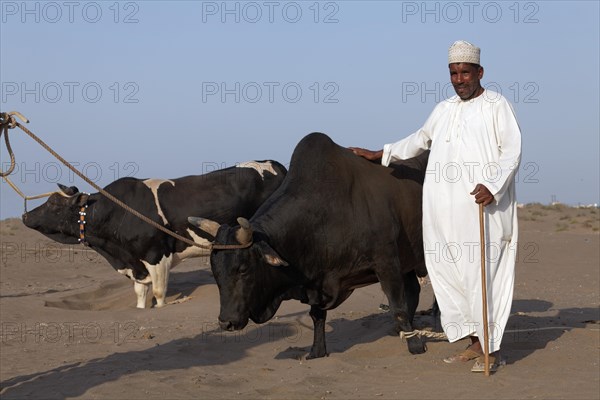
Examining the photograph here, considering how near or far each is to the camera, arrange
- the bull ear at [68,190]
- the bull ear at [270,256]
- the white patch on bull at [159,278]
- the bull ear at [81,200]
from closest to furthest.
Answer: the bull ear at [270,256] < the white patch on bull at [159,278] < the bull ear at [81,200] < the bull ear at [68,190]

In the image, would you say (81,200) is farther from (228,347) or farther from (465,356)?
(465,356)

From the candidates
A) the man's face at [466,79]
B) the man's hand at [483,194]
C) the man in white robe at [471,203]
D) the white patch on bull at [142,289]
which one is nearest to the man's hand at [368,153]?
the man in white robe at [471,203]

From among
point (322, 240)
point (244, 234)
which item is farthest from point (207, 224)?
point (322, 240)

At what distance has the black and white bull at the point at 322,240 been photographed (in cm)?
826

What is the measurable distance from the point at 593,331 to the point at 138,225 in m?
7.33

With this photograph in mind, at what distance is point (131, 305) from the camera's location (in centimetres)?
1526

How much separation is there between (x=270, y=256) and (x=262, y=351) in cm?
214

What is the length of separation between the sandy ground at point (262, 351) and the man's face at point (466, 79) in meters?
2.49

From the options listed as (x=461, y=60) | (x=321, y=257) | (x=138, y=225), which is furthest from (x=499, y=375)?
(x=138, y=225)

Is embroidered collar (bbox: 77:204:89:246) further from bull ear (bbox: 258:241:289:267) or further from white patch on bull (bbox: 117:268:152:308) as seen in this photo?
bull ear (bbox: 258:241:289:267)

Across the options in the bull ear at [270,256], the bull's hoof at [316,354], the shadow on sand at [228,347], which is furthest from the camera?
the bull's hoof at [316,354]

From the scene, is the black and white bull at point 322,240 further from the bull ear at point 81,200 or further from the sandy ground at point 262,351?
the bull ear at point 81,200

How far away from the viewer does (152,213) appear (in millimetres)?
14586

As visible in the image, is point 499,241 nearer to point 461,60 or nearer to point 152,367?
point 461,60
